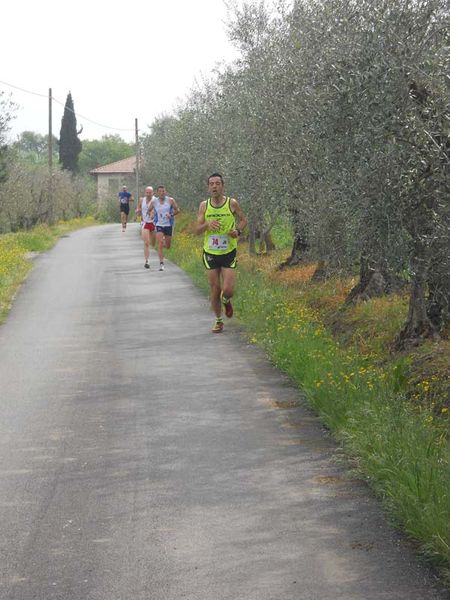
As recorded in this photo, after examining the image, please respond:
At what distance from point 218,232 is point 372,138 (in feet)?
15.6

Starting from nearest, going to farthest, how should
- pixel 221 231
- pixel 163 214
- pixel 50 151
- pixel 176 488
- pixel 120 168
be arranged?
1. pixel 176 488
2. pixel 221 231
3. pixel 163 214
4. pixel 50 151
5. pixel 120 168

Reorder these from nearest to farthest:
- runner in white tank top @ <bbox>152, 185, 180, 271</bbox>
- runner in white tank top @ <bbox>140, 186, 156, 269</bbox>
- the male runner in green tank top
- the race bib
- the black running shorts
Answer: the male runner in green tank top
the race bib
the black running shorts
runner in white tank top @ <bbox>152, 185, 180, 271</bbox>
runner in white tank top @ <bbox>140, 186, 156, 269</bbox>

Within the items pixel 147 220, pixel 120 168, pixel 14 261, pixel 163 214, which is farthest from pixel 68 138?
pixel 163 214

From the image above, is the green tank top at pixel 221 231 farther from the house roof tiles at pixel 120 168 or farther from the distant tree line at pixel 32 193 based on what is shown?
the house roof tiles at pixel 120 168

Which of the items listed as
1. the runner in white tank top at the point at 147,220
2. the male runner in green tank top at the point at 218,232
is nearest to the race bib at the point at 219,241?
the male runner in green tank top at the point at 218,232

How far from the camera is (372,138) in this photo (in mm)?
8391

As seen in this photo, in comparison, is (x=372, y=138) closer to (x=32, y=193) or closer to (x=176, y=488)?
(x=176, y=488)

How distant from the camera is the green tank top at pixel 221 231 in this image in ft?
42.1

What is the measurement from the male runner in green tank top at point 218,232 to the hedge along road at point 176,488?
1127mm

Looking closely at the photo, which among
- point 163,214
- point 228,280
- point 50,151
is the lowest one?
point 228,280

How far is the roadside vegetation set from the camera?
Result: 571 cm

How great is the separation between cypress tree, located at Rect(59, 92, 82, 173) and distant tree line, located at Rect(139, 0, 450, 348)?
95.7 metres

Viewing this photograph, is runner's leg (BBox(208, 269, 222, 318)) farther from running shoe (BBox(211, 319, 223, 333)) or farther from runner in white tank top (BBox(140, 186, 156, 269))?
runner in white tank top (BBox(140, 186, 156, 269))

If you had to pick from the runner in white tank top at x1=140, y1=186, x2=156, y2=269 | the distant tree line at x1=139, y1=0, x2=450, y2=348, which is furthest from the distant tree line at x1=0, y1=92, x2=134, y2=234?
the distant tree line at x1=139, y1=0, x2=450, y2=348
